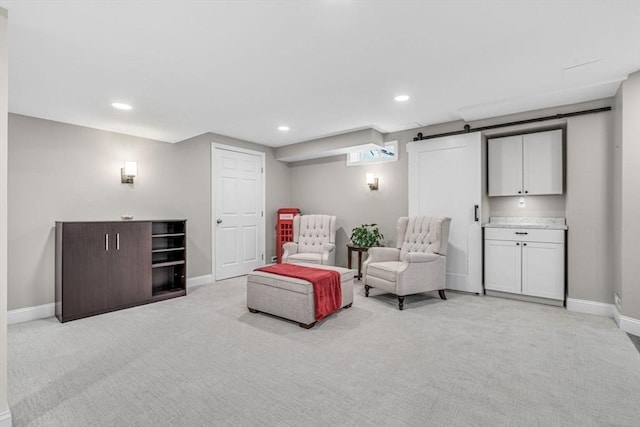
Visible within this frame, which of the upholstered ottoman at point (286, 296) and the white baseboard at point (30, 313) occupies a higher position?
the upholstered ottoman at point (286, 296)

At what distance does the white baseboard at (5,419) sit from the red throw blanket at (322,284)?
221cm

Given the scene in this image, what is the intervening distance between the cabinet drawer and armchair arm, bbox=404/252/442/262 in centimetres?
92

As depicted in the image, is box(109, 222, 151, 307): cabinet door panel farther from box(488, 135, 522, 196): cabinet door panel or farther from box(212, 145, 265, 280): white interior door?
box(488, 135, 522, 196): cabinet door panel

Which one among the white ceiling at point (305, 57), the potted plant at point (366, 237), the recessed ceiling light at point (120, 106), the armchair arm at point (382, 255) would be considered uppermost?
the white ceiling at point (305, 57)

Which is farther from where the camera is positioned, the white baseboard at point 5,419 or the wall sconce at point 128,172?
the wall sconce at point 128,172

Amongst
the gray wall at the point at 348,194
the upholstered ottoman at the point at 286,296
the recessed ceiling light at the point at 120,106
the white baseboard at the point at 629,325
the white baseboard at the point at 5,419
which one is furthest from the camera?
the gray wall at the point at 348,194

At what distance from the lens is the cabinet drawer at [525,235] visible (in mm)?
3775

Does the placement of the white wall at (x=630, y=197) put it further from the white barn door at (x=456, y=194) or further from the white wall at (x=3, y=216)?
the white wall at (x=3, y=216)

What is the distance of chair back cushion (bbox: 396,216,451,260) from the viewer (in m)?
Answer: 4.12

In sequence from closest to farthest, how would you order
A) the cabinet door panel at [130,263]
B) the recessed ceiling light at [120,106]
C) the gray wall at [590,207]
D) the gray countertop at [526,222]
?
1. the recessed ceiling light at [120,106]
2. the gray wall at [590,207]
3. the cabinet door panel at [130,263]
4. the gray countertop at [526,222]

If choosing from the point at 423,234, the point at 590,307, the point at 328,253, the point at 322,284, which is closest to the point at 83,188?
the point at 322,284

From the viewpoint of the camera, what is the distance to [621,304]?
3.05 metres

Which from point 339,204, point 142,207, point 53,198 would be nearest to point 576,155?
point 339,204

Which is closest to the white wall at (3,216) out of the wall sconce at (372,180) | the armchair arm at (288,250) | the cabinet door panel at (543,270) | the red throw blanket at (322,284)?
the red throw blanket at (322,284)
